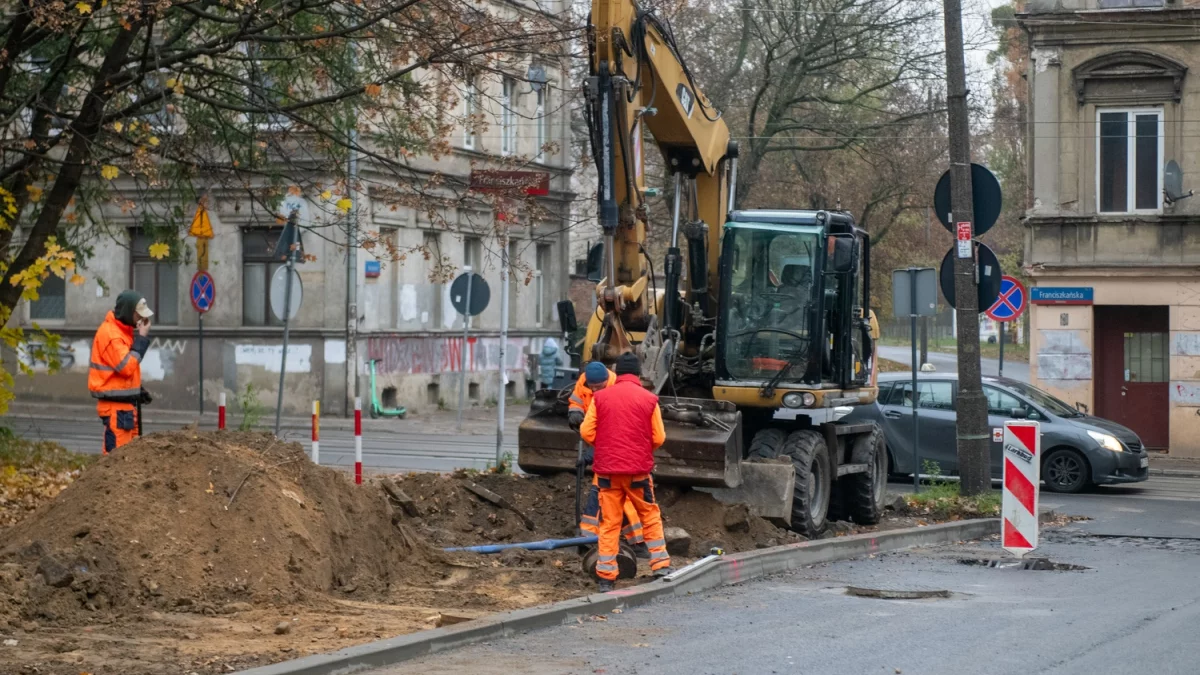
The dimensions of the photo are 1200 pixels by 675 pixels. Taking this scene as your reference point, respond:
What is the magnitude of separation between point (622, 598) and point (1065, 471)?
12.8 meters

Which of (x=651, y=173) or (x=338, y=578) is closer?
(x=338, y=578)

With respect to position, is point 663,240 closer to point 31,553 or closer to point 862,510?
point 862,510

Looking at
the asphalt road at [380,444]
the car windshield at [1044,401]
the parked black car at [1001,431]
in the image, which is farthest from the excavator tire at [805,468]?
the car windshield at [1044,401]

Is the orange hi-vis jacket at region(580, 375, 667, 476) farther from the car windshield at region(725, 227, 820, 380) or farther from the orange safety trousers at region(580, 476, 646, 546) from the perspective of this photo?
the car windshield at region(725, 227, 820, 380)

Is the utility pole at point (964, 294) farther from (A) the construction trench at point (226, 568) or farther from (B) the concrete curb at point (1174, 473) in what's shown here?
(B) the concrete curb at point (1174, 473)

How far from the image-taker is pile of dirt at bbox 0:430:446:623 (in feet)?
28.8

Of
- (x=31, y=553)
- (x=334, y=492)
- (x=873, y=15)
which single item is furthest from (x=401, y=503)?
(x=873, y=15)

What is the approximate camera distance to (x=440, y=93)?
50.0 feet

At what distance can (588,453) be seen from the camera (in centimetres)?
1299

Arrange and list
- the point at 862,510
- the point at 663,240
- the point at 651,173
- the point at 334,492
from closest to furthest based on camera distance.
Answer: the point at 334,492 → the point at 862,510 → the point at 663,240 → the point at 651,173

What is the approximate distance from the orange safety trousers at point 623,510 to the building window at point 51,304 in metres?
27.5

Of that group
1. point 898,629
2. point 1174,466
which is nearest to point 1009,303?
point 1174,466

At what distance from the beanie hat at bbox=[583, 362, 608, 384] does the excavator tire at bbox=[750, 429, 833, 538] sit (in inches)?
132

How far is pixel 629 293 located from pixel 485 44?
298cm
